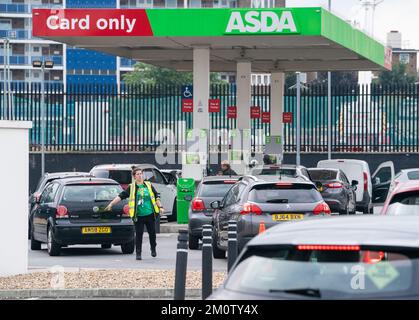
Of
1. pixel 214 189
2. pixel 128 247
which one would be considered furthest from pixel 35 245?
pixel 214 189

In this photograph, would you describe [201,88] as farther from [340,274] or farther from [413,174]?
[340,274]

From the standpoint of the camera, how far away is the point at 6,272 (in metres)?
19.3

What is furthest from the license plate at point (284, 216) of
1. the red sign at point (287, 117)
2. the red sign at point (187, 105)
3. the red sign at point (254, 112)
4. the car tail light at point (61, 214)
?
the red sign at point (287, 117)

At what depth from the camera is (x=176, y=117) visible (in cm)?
5059

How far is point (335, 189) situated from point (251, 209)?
1318 centimetres

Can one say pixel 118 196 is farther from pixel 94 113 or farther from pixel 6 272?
pixel 94 113

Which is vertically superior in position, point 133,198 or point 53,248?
point 133,198

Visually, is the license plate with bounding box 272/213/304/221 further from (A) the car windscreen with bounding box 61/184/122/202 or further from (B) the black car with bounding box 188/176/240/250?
(A) the car windscreen with bounding box 61/184/122/202

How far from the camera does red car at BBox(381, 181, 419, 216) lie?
14.5 m

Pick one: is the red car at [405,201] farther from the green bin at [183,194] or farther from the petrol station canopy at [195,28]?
the green bin at [183,194]

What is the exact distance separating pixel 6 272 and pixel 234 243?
379cm

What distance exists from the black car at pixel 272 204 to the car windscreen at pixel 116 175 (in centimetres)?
1213

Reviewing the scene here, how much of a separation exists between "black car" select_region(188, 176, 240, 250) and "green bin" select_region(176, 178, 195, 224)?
6169 millimetres

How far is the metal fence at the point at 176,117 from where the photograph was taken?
49344 mm
